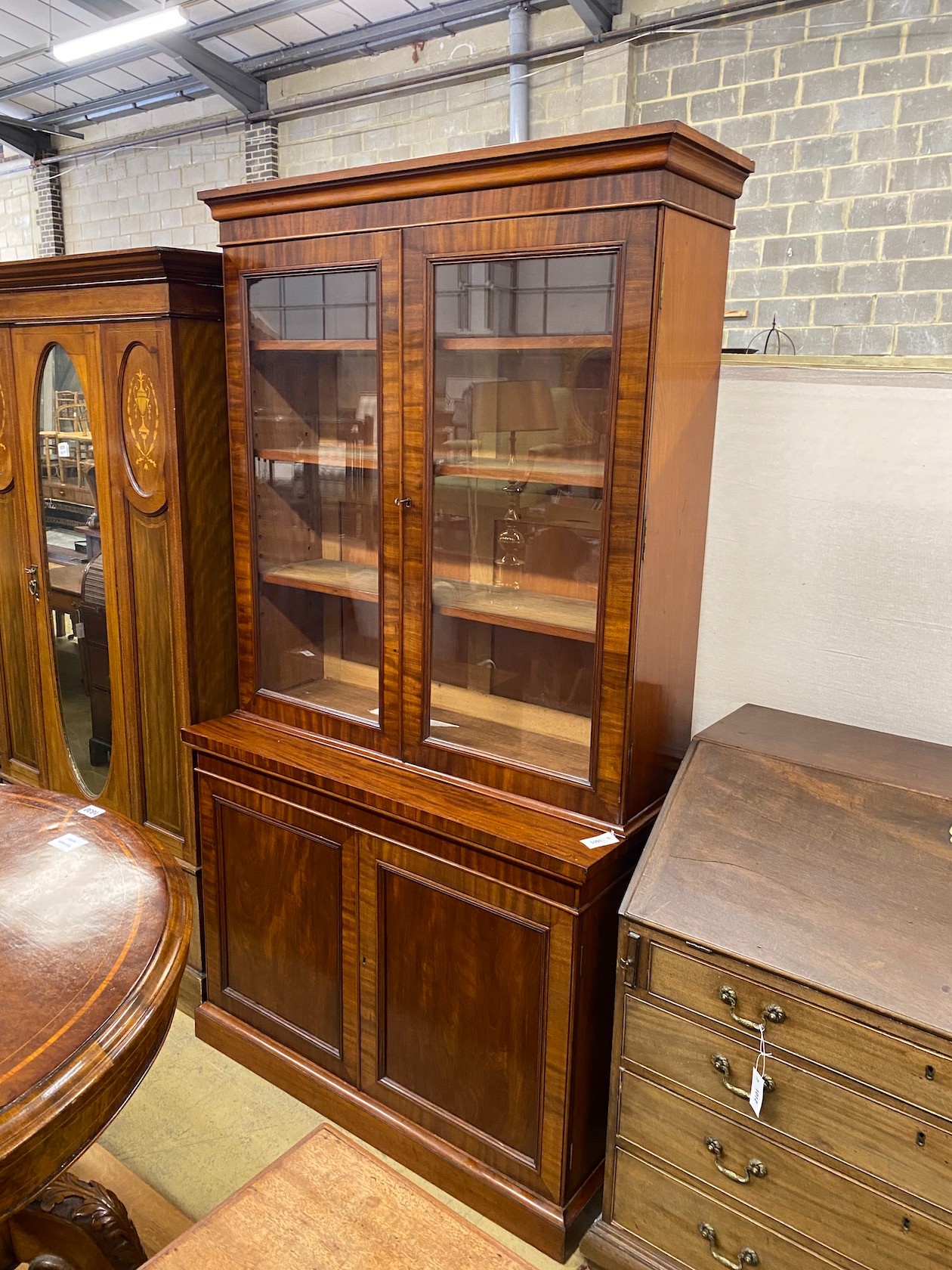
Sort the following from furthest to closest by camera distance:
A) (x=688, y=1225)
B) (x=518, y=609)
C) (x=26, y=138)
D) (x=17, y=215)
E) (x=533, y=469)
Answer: (x=17, y=215) → (x=26, y=138) → (x=518, y=609) → (x=533, y=469) → (x=688, y=1225)

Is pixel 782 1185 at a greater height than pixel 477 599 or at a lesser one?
lesser

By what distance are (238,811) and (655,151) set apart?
173 cm

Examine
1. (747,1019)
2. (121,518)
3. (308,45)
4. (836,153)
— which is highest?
(308,45)

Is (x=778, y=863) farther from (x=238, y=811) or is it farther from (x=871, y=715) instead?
(x=238, y=811)

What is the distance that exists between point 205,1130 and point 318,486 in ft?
5.24

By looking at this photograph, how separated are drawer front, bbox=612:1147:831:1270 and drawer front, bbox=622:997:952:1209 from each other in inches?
7.8

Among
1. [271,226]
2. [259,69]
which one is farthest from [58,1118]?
[259,69]

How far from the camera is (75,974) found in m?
1.27

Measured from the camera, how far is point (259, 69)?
Result: 528 cm

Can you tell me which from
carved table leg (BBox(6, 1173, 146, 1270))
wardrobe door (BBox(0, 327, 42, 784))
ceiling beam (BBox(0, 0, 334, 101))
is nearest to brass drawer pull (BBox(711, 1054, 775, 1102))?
carved table leg (BBox(6, 1173, 146, 1270))

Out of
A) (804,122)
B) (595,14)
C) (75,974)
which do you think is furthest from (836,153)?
(75,974)

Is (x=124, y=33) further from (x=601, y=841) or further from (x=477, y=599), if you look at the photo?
(x=601, y=841)

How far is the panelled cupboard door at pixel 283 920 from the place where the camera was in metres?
2.12

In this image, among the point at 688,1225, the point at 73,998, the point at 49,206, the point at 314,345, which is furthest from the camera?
the point at 49,206
